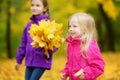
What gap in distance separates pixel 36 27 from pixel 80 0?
16.7m

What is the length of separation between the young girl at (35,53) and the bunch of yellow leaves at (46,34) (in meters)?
0.23

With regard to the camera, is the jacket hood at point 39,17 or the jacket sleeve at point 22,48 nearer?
the jacket hood at point 39,17

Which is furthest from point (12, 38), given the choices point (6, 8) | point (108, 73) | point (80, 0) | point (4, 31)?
point (108, 73)

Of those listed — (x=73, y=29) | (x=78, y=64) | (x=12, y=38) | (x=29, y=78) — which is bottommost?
(x=12, y=38)

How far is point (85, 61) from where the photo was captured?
550cm

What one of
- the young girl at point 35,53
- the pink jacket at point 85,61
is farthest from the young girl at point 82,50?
the young girl at point 35,53

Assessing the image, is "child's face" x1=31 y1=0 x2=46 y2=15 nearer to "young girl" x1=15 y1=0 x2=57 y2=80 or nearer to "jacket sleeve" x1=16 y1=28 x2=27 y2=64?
"young girl" x1=15 y1=0 x2=57 y2=80

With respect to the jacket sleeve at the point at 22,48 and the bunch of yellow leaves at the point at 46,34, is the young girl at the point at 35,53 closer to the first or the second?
the jacket sleeve at the point at 22,48

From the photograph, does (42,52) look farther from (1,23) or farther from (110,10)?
(1,23)

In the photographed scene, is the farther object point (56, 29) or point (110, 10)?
point (110, 10)

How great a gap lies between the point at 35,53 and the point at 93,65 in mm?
1661

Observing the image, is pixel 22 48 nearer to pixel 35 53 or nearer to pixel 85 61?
pixel 35 53

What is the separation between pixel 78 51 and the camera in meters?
Result: 5.57

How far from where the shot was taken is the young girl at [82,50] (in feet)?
17.7
